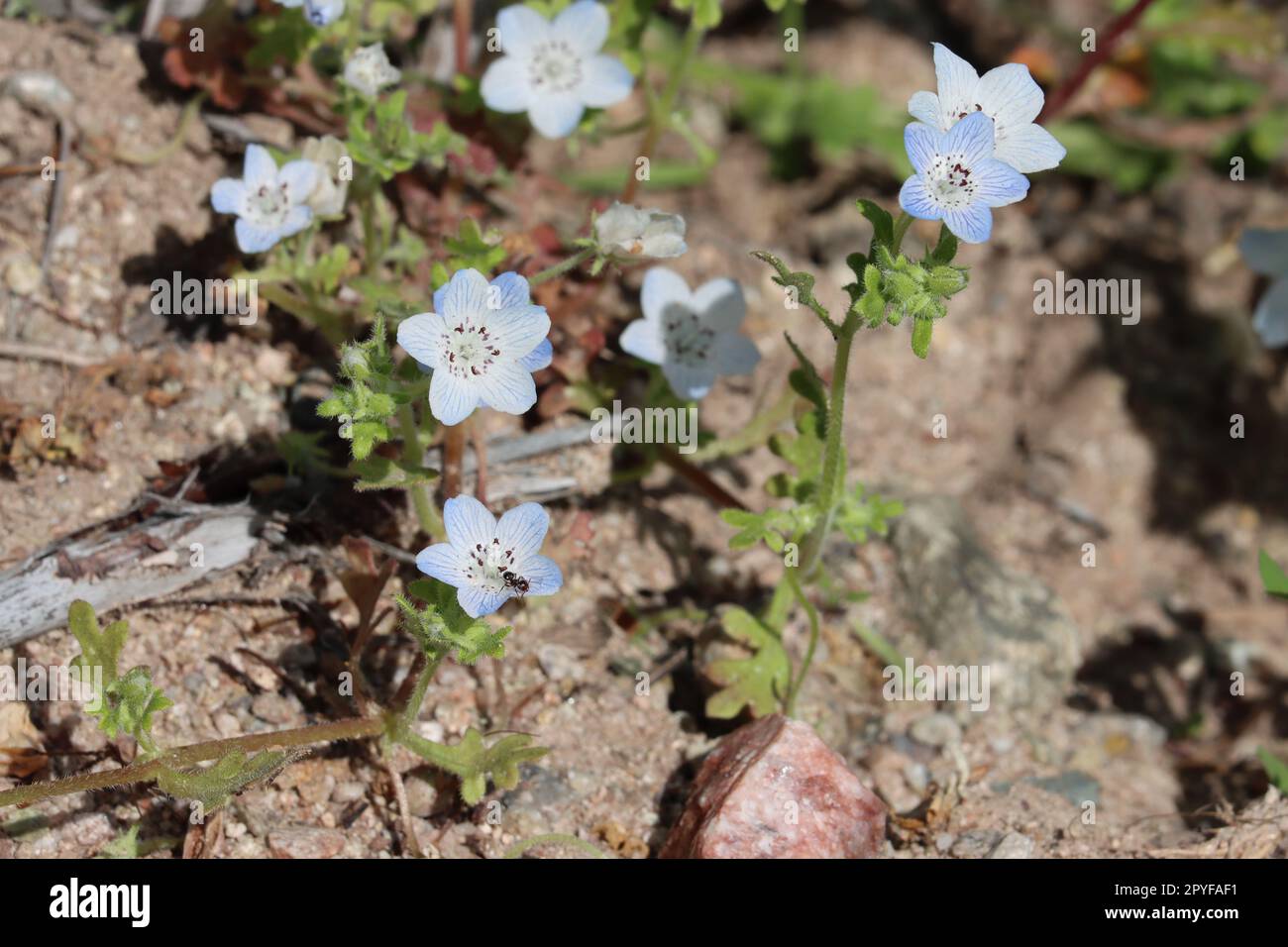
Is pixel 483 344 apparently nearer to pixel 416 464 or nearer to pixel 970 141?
pixel 416 464

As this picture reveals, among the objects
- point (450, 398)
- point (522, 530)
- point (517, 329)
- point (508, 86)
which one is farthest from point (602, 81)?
point (522, 530)

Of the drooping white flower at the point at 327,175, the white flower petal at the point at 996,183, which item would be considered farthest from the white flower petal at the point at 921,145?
the drooping white flower at the point at 327,175

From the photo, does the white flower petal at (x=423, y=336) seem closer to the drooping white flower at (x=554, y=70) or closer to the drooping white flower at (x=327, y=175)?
the drooping white flower at (x=327, y=175)

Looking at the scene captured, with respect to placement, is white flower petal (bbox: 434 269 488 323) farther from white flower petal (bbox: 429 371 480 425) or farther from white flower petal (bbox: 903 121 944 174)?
white flower petal (bbox: 903 121 944 174)

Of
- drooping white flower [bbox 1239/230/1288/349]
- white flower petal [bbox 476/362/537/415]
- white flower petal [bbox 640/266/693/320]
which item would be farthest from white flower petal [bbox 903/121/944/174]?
drooping white flower [bbox 1239/230/1288/349]
